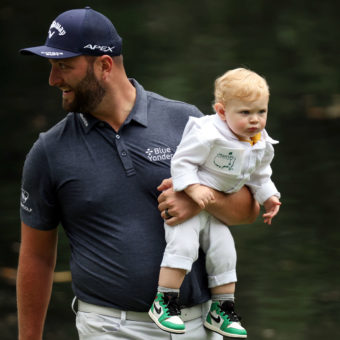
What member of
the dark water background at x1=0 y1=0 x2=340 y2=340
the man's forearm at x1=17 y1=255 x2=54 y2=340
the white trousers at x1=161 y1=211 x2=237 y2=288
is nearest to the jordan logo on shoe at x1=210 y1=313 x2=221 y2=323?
the white trousers at x1=161 y1=211 x2=237 y2=288

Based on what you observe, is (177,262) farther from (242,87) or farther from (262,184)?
(242,87)

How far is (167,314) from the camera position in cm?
278

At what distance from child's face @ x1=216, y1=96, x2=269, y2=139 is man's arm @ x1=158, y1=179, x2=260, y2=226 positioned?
10.4 inches

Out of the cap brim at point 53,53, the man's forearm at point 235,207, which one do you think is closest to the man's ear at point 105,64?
the cap brim at point 53,53

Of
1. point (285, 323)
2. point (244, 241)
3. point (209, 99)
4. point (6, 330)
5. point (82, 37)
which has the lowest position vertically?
point (6, 330)

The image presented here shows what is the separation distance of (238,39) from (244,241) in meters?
1.27

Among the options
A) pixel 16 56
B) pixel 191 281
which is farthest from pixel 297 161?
pixel 191 281

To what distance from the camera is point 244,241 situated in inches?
198

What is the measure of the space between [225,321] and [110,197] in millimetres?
615

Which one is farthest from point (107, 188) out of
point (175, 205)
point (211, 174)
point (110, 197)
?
point (211, 174)

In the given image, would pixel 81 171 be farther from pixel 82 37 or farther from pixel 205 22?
pixel 205 22

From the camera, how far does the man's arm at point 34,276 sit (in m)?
3.12

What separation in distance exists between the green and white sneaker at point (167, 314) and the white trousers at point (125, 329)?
0.16 m

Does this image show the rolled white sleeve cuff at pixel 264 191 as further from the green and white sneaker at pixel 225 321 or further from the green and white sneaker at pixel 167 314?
the green and white sneaker at pixel 167 314
